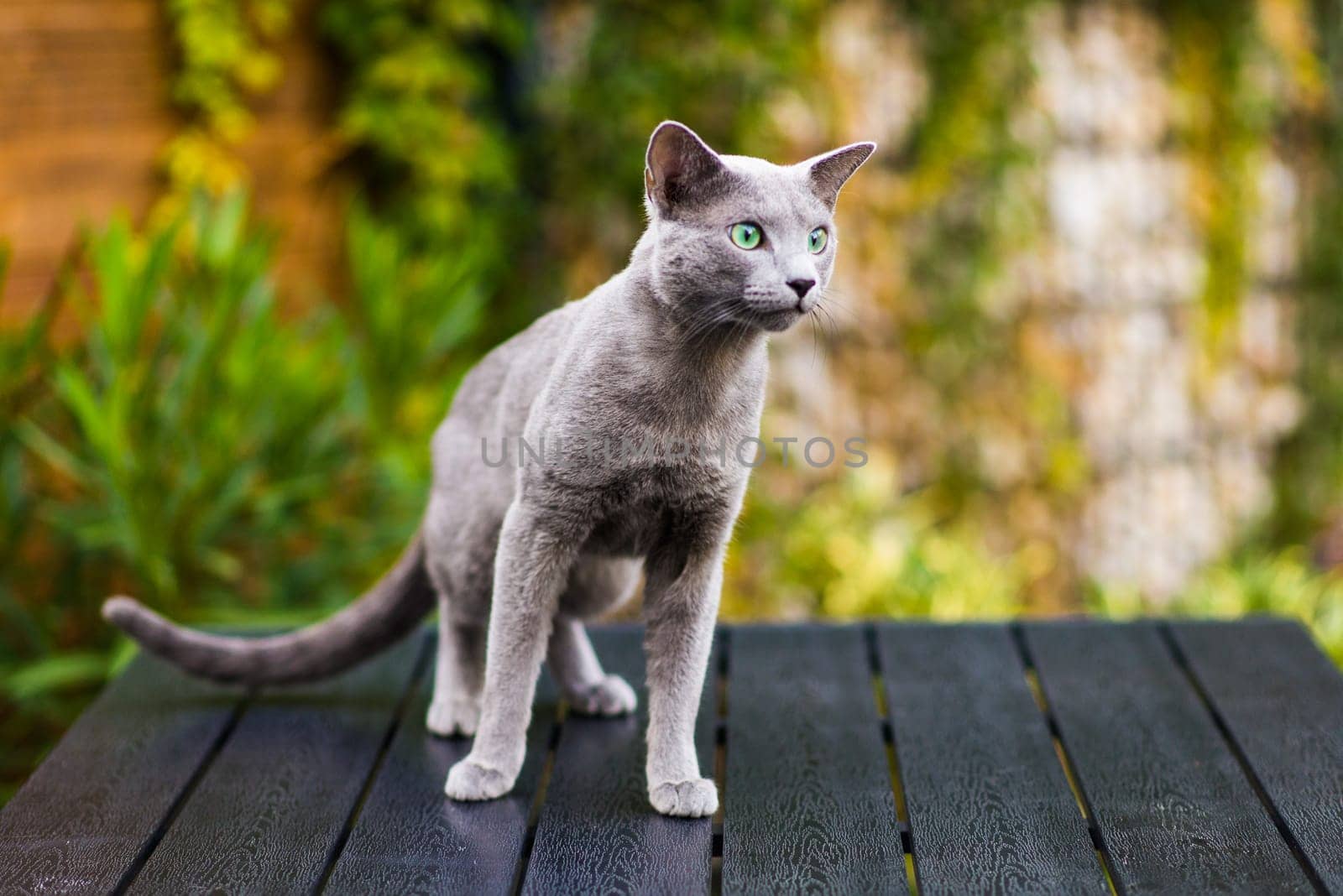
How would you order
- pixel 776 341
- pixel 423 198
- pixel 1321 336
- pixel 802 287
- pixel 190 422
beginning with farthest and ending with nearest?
pixel 1321 336
pixel 776 341
pixel 423 198
pixel 190 422
pixel 802 287

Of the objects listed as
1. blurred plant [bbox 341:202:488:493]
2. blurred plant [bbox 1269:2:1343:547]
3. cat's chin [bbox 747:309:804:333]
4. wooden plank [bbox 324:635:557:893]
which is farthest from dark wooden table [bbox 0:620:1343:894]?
blurred plant [bbox 1269:2:1343:547]

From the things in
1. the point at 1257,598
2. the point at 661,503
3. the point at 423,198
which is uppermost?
the point at 661,503

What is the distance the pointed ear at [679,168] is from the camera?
148 centimetres

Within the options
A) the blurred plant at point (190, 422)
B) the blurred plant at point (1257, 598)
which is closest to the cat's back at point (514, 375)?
the blurred plant at point (190, 422)

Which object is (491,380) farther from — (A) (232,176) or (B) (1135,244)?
(B) (1135,244)

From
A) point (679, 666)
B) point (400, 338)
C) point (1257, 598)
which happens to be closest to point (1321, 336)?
point (1257, 598)

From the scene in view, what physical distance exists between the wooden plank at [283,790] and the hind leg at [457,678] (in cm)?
10

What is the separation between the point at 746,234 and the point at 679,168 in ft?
0.36

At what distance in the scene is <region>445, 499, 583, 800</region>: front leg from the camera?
1649 mm

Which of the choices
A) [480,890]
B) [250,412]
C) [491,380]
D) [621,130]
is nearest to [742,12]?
[621,130]

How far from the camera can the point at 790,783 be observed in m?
1.78

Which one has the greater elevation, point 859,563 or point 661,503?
point 661,503

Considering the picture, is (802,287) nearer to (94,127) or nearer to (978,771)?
(978,771)

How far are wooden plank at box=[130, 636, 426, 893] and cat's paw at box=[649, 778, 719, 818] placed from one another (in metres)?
0.40
